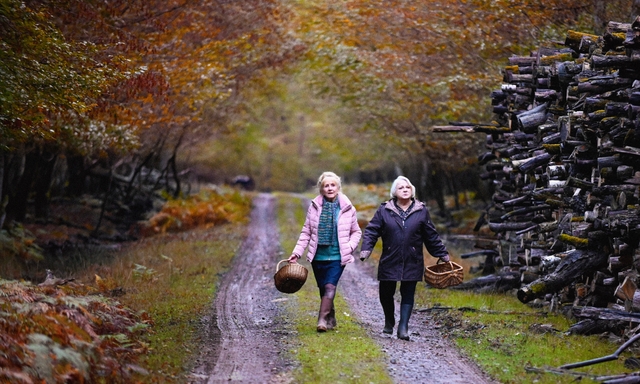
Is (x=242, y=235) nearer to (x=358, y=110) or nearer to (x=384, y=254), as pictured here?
(x=358, y=110)

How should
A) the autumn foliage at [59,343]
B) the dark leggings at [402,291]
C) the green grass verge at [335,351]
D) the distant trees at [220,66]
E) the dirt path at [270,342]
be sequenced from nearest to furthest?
the autumn foliage at [59,343], the green grass verge at [335,351], the dirt path at [270,342], the dark leggings at [402,291], the distant trees at [220,66]

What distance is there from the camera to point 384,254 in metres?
10.0

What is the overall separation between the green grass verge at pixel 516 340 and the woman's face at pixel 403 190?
2102 mm

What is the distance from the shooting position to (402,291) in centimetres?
998

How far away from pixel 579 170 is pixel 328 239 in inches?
174

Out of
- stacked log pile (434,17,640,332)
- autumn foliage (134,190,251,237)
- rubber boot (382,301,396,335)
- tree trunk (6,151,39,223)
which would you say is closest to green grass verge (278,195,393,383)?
rubber boot (382,301,396,335)

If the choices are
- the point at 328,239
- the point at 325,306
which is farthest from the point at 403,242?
the point at 325,306

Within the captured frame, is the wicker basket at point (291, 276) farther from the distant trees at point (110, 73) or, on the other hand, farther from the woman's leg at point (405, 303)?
the distant trees at point (110, 73)

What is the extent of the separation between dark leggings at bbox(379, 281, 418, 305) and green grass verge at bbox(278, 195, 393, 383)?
62 cm

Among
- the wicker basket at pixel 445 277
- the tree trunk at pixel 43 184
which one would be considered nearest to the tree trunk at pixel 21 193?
the tree trunk at pixel 43 184

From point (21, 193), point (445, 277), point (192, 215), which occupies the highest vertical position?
point (445, 277)

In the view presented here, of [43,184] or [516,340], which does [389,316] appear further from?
[43,184]

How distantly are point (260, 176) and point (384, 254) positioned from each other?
204 feet

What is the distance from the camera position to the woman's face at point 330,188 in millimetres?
10109
